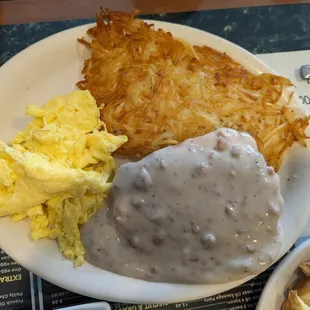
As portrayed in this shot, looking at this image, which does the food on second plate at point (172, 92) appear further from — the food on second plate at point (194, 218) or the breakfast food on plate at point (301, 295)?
the breakfast food on plate at point (301, 295)

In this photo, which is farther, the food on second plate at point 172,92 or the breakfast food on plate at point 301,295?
the food on second plate at point 172,92

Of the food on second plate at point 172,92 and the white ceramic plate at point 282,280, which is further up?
the food on second plate at point 172,92

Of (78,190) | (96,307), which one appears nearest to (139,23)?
(78,190)

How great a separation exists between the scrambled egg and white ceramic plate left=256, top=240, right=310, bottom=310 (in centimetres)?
55

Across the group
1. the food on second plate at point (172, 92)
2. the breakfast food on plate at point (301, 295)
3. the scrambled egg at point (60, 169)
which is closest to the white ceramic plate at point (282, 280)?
the breakfast food on plate at point (301, 295)

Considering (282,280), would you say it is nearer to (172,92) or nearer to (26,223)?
(172,92)

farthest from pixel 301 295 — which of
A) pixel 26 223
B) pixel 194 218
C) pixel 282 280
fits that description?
pixel 26 223

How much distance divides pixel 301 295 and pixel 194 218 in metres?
0.40

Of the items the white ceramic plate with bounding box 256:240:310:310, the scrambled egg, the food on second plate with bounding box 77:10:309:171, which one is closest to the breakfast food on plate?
the white ceramic plate with bounding box 256:240:310:310

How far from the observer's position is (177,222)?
53.4 inches

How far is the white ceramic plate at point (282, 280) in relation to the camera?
1406 mm

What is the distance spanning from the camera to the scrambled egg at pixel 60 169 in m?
1.36

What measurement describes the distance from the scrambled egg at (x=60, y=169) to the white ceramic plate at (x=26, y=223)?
0.05 metres

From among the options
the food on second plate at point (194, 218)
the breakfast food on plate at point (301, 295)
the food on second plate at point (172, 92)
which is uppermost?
the food on second plate at point (172, 92)
